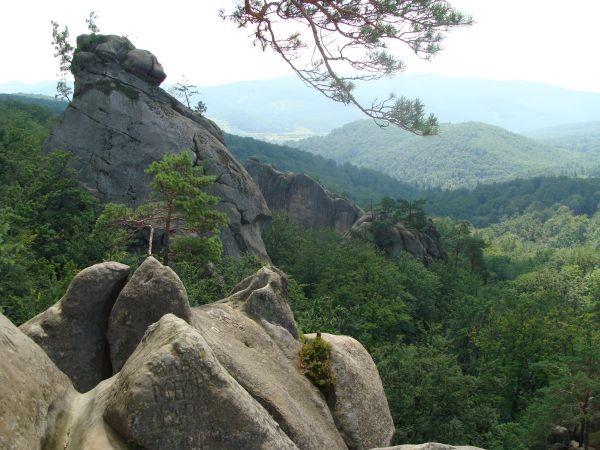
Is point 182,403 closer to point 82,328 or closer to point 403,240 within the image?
point 82,328

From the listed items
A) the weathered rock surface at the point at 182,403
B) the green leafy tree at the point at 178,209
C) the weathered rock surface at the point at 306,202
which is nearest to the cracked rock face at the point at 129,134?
the green leafy tree at the point at 178,209

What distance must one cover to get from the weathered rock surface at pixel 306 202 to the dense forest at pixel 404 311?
15103 millimetres

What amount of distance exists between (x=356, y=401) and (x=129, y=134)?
95.5 ft

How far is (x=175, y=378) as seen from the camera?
6.30 meters

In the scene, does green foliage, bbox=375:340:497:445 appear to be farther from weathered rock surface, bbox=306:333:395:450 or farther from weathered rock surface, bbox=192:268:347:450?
weathered rock surface, bbox=192:268:347:450

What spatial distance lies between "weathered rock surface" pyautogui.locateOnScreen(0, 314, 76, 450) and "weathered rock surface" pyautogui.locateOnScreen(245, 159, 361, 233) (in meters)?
70.4

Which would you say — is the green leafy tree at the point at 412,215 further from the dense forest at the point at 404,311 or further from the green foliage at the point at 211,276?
the green foliage at the point at 211,276

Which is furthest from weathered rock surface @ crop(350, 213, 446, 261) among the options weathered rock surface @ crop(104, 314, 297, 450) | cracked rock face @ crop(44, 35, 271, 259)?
weathered rock surface @ crop(104, 314, 297, 450)

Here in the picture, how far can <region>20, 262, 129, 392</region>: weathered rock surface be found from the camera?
30.3ft

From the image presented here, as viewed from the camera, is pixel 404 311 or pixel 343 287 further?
pixel 404 311

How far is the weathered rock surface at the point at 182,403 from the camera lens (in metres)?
6.15

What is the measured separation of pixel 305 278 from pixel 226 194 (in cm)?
1187

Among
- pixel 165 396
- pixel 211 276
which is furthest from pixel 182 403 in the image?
pixel 211 276

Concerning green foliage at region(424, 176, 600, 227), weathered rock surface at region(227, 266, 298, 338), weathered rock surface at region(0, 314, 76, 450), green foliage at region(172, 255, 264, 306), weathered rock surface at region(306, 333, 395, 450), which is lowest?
green foliage at region(424, 176, 600, 227)
